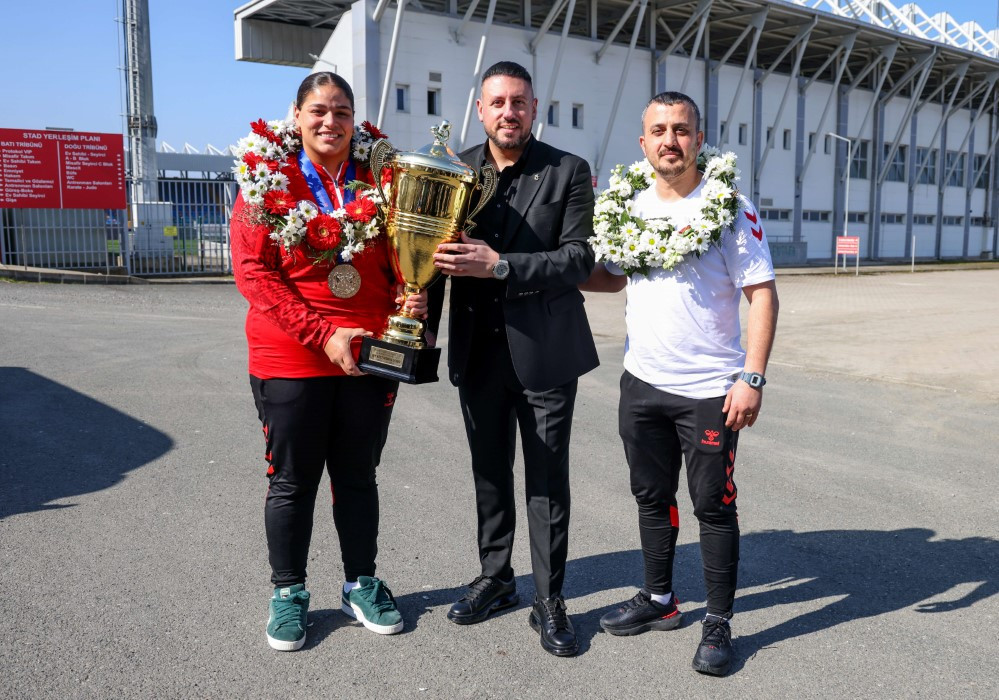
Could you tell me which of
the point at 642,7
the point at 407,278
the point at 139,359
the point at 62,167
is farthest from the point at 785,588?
the point at 642,7

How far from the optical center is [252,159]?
10.9ft

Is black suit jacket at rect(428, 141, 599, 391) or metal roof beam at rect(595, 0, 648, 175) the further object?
metal roof beam at rect(595, 0, 648, 175)

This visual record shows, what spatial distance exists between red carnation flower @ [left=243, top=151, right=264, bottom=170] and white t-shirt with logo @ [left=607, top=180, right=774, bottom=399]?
1542 millimetres

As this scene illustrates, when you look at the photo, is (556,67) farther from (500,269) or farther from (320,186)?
(500,269)

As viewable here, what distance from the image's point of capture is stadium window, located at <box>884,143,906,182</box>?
49344 millimetres

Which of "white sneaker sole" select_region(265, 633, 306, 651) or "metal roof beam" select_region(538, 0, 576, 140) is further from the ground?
"metal roof beam" select_region(538, 0, 576, 140)

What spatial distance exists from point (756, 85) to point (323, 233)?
42374 millimetres

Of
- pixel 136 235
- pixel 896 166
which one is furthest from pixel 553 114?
pixel 896 166

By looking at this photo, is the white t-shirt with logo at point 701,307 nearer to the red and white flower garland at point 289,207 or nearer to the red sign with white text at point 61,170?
the red and white flower garland at point 289,207

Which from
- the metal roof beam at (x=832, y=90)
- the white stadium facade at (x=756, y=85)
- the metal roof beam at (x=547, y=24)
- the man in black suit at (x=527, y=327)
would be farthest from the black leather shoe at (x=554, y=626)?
the metal roof beam at (x=832, y=90)

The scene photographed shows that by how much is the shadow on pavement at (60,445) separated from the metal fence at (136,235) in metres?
16.3

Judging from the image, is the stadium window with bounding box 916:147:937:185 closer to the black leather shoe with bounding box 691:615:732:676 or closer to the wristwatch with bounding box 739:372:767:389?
the wristwatch with bounding box 739:372:767:389

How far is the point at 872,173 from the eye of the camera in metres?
48.2

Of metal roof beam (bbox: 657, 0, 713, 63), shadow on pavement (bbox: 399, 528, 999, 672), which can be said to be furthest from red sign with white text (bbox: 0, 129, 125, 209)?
metal roof beam (bbox: 657, 0, 713, 63)
